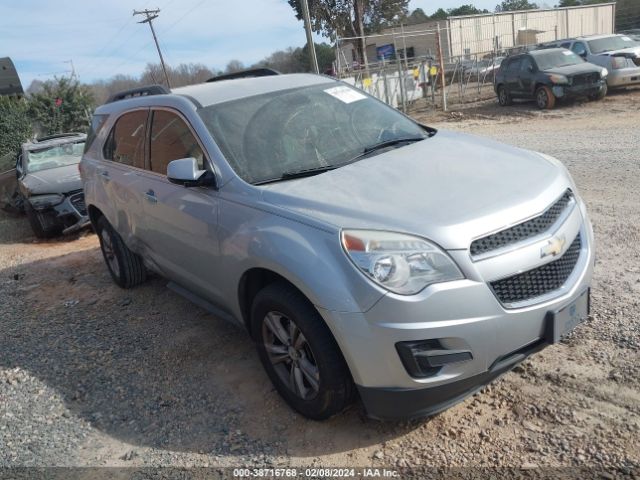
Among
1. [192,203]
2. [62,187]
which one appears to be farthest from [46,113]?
[192,203]

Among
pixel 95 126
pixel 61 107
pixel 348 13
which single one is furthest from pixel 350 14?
pixel 95 126

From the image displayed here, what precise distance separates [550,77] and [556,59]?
1214mm

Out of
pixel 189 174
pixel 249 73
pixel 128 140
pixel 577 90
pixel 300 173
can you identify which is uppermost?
pixel 249 73

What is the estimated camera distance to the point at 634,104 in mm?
14953

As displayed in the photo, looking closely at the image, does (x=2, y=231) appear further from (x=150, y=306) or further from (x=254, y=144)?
(x=254, y=144)

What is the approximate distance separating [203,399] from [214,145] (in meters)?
1.61

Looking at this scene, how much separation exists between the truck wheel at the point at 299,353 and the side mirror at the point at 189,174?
818 mm

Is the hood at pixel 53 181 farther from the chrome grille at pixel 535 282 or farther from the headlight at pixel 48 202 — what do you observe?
the chrome grille at pixel 535 282

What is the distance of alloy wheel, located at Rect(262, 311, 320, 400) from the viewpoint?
295cm

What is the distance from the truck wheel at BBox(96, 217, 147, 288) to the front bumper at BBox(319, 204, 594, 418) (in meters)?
3.41

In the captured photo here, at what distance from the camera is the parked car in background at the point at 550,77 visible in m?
15.9

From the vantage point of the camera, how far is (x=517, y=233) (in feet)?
8.62

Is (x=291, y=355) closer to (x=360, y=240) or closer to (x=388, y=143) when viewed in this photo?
(x=360, y=240)

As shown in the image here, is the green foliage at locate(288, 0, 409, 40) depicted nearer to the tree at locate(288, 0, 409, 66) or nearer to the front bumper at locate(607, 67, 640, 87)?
the tree at locate(288, 0, 409, 66)
